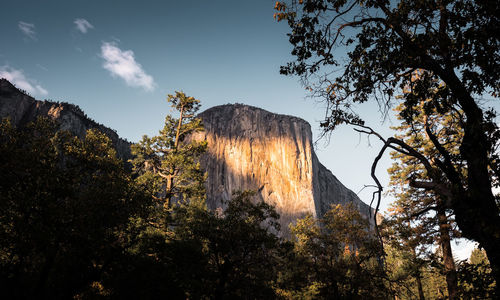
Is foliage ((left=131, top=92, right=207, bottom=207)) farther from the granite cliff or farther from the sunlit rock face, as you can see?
the sunlit rock face

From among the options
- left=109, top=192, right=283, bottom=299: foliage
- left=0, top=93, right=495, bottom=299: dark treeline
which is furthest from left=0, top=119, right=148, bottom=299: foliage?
left=109, top=192, right=283, bottom=299: foliage

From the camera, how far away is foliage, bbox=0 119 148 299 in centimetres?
845

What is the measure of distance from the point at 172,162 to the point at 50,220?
26.0 feet

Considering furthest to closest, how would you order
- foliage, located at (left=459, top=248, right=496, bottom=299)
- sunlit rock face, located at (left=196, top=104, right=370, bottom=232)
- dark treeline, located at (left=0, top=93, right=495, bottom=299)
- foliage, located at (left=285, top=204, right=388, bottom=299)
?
sunlit rock face, located at (left=196, top=104, right=370, bottom=232) → foliage, located at (left=285, top=204, right=388, bottom=299) → dark treeline, located at (left=0, top=93, right=495, bottom=299) → foliage, located at (left=459, top=248, right=496, bottom=299)

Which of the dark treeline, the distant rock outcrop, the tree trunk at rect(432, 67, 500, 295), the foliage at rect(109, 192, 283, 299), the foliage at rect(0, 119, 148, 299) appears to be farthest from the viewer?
the distant rock outcrop

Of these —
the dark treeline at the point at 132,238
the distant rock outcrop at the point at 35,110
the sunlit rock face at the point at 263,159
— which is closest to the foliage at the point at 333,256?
the dark treeline at the point at 132,238

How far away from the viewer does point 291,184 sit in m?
69.4

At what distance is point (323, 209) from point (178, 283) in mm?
72628

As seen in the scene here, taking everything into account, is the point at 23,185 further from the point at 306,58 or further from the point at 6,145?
the point at 306,58

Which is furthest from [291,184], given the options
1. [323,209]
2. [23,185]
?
[23,185]

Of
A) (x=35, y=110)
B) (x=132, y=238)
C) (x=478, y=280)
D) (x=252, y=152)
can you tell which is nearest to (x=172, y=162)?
(x=132, y=238)

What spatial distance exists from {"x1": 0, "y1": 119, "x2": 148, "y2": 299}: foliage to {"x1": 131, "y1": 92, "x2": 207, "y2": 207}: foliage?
14.3 ft

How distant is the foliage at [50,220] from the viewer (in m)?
8.45

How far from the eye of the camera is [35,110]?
60438mm
